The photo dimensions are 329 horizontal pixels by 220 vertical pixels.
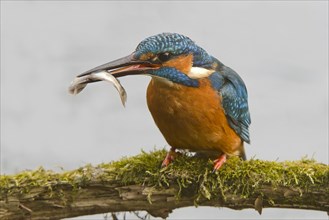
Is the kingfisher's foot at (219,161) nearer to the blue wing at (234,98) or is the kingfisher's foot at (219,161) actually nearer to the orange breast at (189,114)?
the orange breast at (189,114)

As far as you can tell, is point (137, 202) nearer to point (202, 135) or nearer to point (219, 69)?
point (202, 135)

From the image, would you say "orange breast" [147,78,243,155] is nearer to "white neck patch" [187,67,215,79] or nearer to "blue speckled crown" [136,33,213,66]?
"white neck patch" [187,67,215,79]

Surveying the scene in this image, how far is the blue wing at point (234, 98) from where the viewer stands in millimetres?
5727

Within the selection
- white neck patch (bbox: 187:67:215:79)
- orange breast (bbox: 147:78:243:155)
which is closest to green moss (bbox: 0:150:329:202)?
orange breast (bbox: 147:78:243:155)

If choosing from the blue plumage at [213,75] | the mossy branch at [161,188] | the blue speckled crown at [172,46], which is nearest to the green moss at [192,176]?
the mossy branch at [161,188]

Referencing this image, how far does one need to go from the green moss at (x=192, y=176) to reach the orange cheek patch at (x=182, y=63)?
676mm

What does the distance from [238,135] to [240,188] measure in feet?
1.32

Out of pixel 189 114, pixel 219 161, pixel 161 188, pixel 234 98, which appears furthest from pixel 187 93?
pixel 161 188

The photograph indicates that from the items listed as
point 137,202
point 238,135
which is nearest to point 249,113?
point 238,135

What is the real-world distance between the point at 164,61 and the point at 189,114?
1.30 feet

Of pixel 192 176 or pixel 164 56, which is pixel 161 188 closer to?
pixel 192 176

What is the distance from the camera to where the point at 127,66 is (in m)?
5.40

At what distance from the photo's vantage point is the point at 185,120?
5570 millimetres

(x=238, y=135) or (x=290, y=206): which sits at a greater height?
(x=238, y=135)
